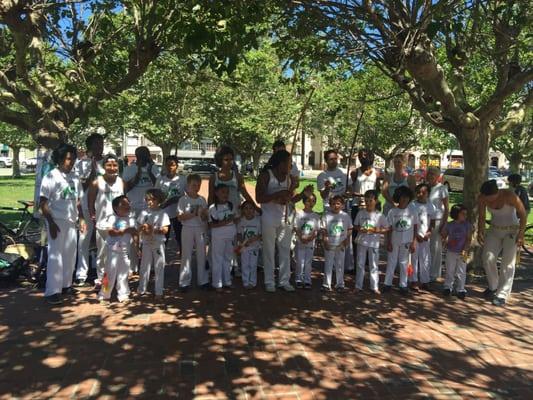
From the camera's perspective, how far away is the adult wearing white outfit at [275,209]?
6.18 meters

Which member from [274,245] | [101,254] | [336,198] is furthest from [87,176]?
[336,198]

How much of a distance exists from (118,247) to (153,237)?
1.45 ft

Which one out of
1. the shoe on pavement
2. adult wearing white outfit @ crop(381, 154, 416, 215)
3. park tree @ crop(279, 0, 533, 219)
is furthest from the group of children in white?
park tree @ crop(279, 0, 533, 219)

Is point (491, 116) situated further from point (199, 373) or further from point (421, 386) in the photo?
point (199, 373)

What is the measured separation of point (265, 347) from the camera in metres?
4.62

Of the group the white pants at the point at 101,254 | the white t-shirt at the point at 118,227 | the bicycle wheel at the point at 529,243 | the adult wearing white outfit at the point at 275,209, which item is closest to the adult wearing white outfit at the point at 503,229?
the adult wearing white outfit at the point at 275,209

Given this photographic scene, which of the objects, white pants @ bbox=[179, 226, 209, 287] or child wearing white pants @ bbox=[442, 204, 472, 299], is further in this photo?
child wearing white pants @ bbox=[442, 204, 472, 299]

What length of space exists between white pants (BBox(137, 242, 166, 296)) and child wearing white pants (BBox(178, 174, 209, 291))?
312 millimetres

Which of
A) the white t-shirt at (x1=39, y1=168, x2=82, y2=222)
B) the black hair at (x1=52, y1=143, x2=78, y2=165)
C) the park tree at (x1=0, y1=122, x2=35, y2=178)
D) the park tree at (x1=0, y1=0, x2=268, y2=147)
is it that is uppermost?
the park tree at (x1=0, y1=122, x2=35, y2=178)

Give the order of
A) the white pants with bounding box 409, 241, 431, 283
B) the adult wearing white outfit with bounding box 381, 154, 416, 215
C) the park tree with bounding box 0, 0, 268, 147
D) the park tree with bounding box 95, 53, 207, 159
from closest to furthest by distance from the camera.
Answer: the park tree with bounding box 0, 0, 268, 147 → the white pants with bounding box 409, 241, 431, 283 → the adult wearing white outfit with bounding box 381, 154, 416, 215 → the park tree with bounding box 95, 53, 207, 159

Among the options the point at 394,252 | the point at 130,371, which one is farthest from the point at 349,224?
the point at 130,371

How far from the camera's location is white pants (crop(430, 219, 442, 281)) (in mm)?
7039

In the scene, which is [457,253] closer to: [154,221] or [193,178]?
[193,178]

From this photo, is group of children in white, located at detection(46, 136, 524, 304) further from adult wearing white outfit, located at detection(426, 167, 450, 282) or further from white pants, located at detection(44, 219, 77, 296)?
adult wearing white outfit, located at detection(426, 167, 450, 282)
